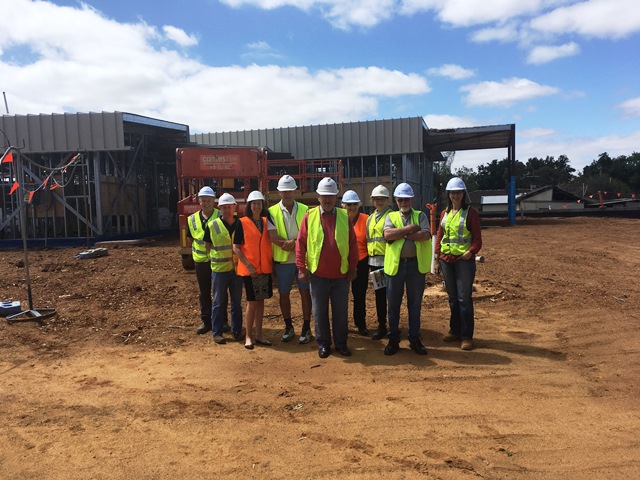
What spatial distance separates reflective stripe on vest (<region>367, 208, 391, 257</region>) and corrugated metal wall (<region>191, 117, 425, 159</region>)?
1651 cm

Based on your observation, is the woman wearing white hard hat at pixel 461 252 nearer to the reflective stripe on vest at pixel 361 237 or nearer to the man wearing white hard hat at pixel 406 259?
the man wearing white hard hat at pixel 406 259

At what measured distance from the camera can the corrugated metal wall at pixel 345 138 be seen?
21891 millimetres

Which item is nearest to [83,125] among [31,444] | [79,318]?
[79,318]

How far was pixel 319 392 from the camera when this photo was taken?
4.50 meters

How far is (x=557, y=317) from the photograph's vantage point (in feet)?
23.4

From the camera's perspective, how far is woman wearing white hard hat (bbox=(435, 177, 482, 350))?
18.6 feet

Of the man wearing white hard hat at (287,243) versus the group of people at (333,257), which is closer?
the group of people at (333,257)

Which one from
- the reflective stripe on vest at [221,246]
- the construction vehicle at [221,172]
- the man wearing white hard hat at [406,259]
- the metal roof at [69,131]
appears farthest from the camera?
the metal roof at [69,131]

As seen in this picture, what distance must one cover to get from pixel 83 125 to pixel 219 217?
14471mm

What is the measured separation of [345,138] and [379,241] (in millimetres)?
17336

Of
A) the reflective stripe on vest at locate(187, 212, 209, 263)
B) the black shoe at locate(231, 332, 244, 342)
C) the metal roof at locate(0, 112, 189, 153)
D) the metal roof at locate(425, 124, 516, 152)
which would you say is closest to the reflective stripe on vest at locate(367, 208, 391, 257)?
the black shoe at locate(231, 332, 244, 342)

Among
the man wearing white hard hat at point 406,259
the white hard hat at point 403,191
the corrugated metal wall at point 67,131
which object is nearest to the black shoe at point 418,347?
the man wearing white hard hat at point 406,259

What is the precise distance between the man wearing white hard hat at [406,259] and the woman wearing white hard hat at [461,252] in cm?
47

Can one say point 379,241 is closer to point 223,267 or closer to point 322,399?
point 223,267
